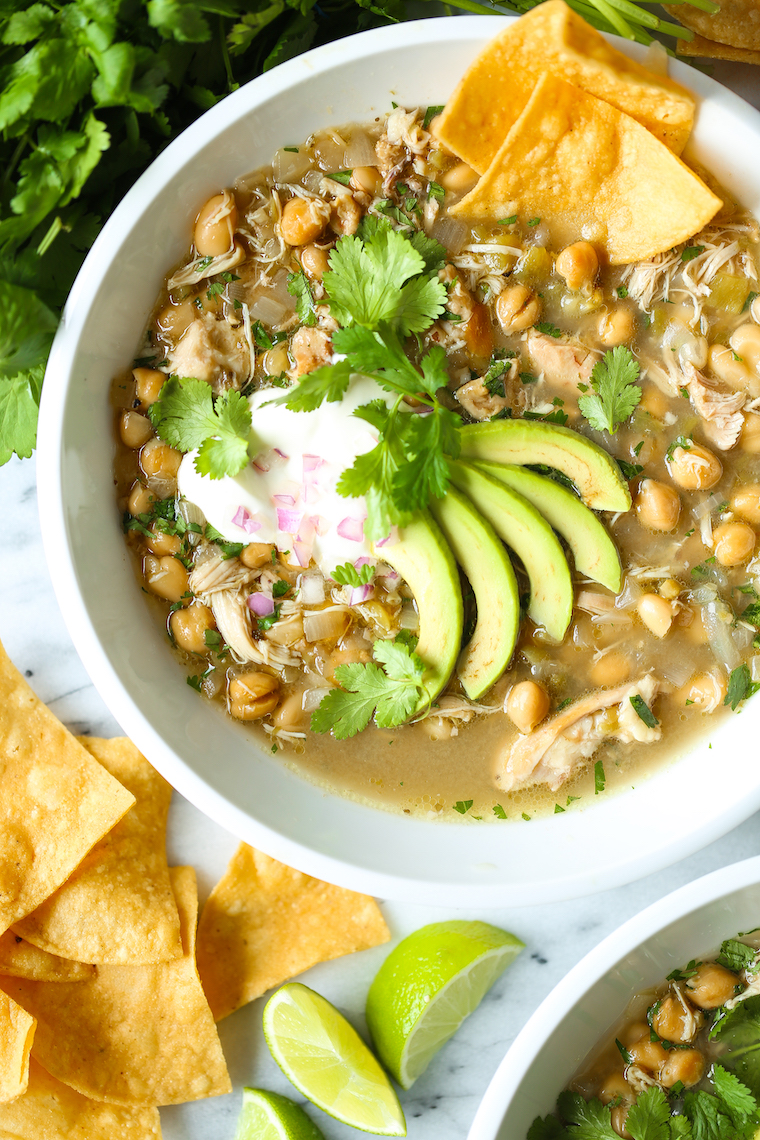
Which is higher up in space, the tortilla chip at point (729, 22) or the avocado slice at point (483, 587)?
the tortilla chip at point (729, 22)

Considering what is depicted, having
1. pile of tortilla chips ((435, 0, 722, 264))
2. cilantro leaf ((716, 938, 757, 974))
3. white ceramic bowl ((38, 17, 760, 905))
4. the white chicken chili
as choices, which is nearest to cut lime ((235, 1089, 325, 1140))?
white ceramic bowl ((38, 17, 760, 905))

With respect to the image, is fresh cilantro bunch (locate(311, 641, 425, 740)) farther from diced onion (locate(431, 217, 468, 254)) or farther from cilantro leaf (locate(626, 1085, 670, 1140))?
cilantro leaf (locate(626, 1085, 670, 1140))

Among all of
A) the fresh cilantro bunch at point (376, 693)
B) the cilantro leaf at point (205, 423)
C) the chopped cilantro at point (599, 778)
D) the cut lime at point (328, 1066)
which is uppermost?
the cilantro leaf at point (205, 423)

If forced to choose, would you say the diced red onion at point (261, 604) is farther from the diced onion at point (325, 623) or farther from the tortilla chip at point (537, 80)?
the tortilla chip at point (537, 80)

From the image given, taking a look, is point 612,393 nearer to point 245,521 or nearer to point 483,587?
point 483,587

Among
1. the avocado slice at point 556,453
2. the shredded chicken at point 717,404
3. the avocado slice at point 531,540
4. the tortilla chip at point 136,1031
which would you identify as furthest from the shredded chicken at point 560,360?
the tortilla chip at point 136,1031

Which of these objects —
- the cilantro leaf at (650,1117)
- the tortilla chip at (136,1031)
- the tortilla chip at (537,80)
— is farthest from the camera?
the tortilla chip at (136,1031)

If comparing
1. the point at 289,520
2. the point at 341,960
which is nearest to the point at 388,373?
the point at 289,520
